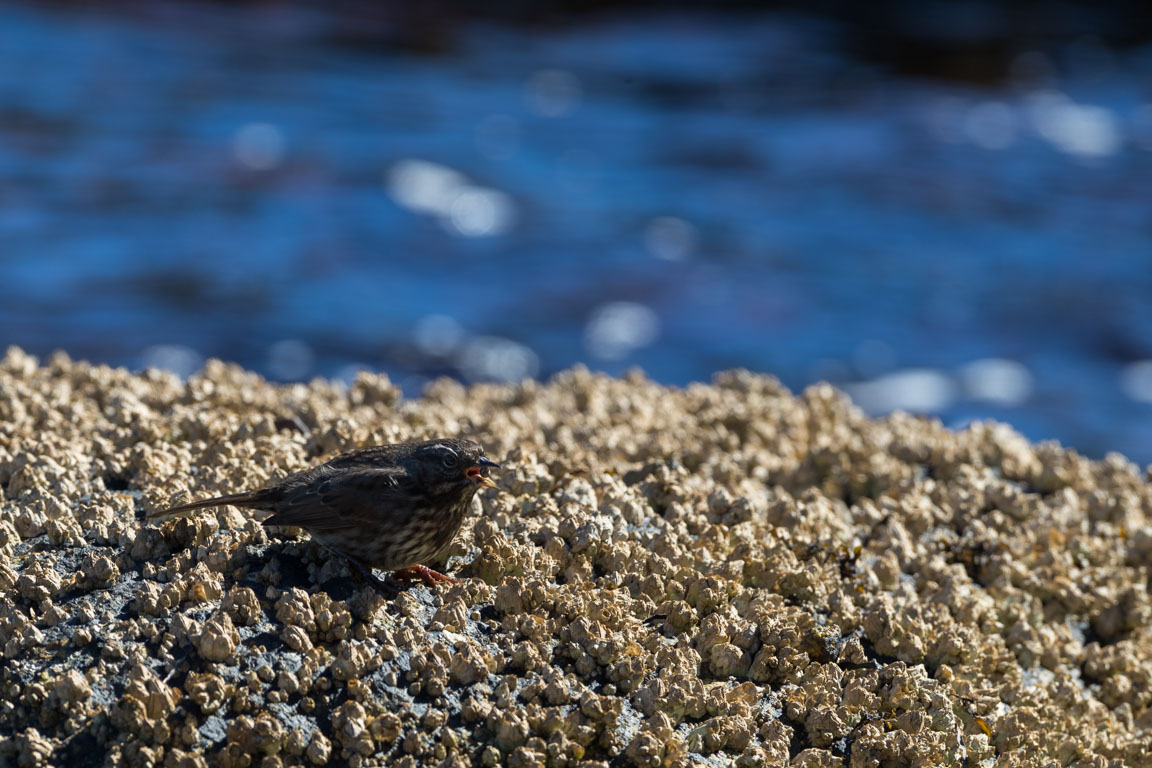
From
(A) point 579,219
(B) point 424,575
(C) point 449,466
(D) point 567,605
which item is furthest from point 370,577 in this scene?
(A) point 579,219

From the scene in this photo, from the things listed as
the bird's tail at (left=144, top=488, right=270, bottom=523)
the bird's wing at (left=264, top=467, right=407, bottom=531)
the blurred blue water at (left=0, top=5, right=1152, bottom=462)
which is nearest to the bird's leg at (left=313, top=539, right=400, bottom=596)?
the bird's wing at (left=264, top=467, right=407, bottom=531)

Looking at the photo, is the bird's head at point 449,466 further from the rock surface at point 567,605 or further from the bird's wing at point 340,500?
the rock surface at point 567,605

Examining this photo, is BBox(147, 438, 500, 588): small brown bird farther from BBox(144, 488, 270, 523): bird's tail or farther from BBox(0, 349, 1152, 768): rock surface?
BBox(0, 349, 1152, 768): rock surface

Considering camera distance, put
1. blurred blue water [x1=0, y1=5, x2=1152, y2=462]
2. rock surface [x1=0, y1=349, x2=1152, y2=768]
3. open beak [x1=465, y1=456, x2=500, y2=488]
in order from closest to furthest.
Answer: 1. rock surface [x1=0, y1=349, x2=1152, y2=768]
2. open beak [x1=465, y1=456, x2=500, y2=488]
3. blurred blue water [x1=0, y1=5, x2=1152, y2=462]

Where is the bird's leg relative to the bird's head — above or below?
below

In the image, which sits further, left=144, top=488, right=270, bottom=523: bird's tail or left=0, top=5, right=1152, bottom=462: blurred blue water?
left=0, top=5, right=1152, bottom=462: blurred blue water

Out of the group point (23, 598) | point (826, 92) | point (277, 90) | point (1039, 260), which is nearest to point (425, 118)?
point (277, 90)

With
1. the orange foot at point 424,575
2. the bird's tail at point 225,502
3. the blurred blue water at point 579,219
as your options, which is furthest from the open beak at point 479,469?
the blurred blue water at point 579,219
